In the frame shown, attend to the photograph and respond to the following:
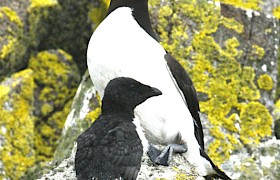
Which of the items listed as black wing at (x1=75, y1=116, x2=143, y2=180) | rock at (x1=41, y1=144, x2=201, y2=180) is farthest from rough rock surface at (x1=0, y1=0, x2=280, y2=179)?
black wing at (x1=75, y1=116, x2=143, y2=180)

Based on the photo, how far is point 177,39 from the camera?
8102 millimetres

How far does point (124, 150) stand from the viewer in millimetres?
5227

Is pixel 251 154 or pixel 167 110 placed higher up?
pixel 167 110

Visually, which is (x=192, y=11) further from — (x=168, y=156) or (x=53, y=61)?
(x=168, y=156)

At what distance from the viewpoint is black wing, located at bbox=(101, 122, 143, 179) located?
5152 millimetres

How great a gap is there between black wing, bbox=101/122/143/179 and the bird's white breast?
33.5 inches

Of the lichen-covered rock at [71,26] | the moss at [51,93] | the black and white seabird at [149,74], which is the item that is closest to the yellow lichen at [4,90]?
the moss at [51,93]

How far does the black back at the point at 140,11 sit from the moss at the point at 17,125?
68.4 inches

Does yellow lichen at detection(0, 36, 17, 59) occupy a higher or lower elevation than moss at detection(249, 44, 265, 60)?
lower

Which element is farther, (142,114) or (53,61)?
(53,61)

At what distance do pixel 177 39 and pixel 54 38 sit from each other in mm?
1482

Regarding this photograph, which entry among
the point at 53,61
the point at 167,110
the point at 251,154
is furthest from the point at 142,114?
the point at 53,61

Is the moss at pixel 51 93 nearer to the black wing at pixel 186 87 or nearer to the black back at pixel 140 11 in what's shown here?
the black back at pixel 140 11

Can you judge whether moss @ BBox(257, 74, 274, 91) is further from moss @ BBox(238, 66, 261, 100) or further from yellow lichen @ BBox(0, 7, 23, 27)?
yellow lichen @ BBox(0, 7, 23, 27)
